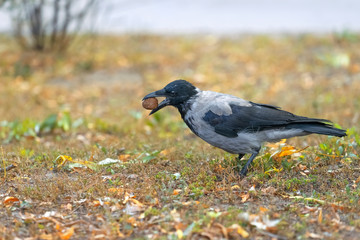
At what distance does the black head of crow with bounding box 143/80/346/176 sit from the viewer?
521cm

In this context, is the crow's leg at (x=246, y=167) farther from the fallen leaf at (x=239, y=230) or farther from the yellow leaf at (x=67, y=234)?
the yellow leaf at (x=67, y=234)

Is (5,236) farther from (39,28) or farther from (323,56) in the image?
(323,56)

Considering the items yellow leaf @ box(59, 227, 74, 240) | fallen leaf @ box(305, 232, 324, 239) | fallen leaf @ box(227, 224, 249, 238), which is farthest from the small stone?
fallen leaf @ box(305, 232, 324, 239)

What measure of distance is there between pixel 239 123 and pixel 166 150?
1.20m

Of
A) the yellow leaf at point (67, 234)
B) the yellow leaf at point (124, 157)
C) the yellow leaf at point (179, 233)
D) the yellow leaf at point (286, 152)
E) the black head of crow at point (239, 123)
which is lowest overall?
the yellow leaf at point (67, 234)

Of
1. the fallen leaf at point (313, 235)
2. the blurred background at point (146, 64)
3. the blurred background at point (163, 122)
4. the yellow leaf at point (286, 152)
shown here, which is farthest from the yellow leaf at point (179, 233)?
the blurred background at point (146, 64)

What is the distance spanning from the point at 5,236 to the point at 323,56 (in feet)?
26.3

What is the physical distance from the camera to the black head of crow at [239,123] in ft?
17.1

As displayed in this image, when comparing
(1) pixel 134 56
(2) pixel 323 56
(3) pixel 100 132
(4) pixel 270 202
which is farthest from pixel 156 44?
(4) pixel 270 202

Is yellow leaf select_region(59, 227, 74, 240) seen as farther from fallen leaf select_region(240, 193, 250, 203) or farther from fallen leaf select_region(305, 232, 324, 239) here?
fallen leaf select_region(305, 232, 324, 239)

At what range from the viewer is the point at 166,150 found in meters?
6.09

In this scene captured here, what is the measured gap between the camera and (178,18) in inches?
551

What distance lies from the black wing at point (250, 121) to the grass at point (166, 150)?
1.14ft

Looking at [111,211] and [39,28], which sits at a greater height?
[39,28]
